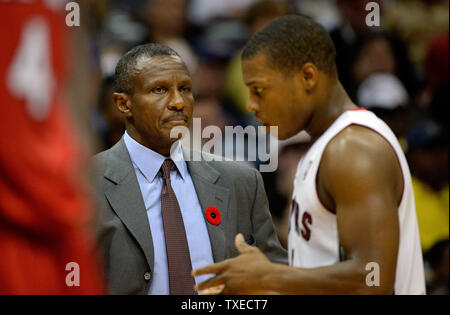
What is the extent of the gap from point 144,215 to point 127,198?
113mm

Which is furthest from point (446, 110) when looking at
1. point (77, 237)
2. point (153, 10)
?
point (77, 237)

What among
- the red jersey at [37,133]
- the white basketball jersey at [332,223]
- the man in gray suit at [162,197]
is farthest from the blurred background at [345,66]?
the red jersey at [37,133]

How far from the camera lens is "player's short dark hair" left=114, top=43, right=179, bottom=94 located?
338 centimetres

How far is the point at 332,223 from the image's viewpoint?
2521 mm

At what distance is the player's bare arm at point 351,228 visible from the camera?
7.68 feet

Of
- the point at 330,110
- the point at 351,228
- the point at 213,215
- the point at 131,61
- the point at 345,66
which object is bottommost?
the point at 351,228

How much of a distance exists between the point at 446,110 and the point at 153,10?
2.72 meters

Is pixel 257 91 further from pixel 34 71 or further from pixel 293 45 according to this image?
pixel 34 71

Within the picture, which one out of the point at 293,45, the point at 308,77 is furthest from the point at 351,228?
the point at 293,45

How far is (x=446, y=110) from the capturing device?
5.69 meters

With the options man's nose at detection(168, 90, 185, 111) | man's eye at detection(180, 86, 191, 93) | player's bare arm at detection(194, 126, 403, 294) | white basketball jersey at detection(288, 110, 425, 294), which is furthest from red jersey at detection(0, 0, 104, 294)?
man's eye at detection(180, 86, 191, 93)

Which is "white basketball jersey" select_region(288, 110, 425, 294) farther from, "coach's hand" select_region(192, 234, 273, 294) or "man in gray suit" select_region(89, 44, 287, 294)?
"man in gray suit" select_region(89, 44, 287, 294)

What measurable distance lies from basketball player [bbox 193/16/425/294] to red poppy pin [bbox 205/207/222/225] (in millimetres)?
535

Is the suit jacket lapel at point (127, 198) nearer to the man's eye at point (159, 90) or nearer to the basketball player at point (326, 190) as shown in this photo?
the man's eye at point (159, 90)
